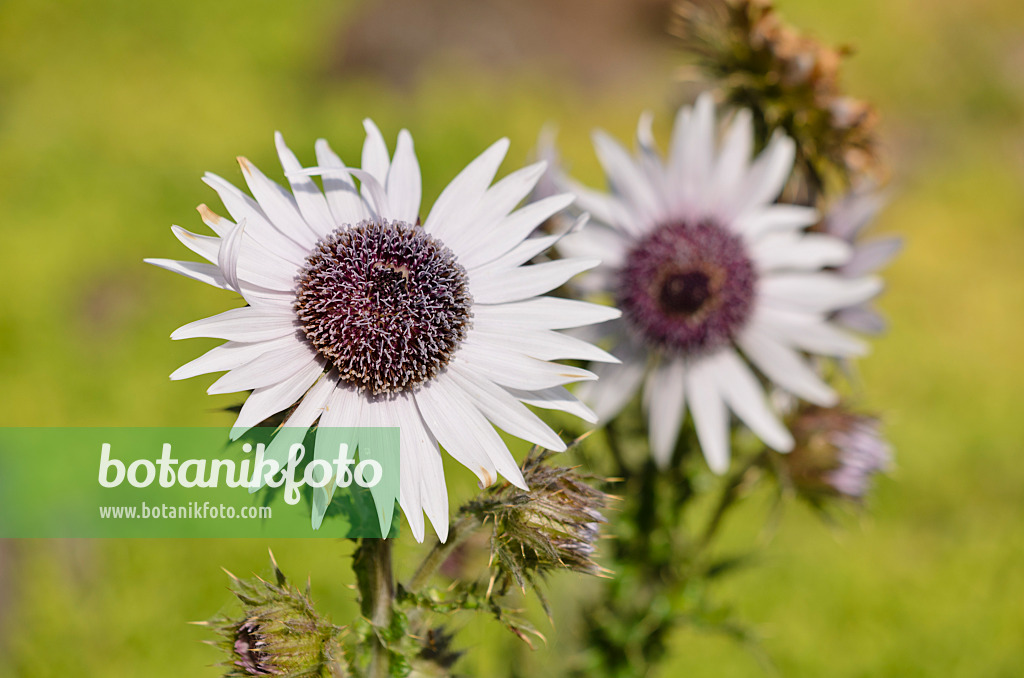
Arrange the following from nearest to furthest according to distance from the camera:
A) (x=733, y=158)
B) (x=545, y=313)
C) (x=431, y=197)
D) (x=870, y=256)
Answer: (x=545, y=313) → (x=733, y=158) → (x=870, y=256) → (x=431, y=197)

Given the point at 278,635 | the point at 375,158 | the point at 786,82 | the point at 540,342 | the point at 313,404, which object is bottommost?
the point at 278,635

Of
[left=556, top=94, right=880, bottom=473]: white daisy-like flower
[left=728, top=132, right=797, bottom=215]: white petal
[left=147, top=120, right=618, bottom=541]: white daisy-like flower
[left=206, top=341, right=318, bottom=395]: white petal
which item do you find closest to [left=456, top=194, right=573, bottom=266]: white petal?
[left=147, top=120, right=618, bottom=541]: white daisy-like flower

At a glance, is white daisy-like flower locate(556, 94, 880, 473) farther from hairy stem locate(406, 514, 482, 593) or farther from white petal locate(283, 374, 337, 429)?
white petal locate(283, 374, 337, 429)

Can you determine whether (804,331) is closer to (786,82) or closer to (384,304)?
(786,82)

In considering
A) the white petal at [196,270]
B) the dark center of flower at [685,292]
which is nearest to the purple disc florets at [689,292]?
the dark center of flower at [685,292]

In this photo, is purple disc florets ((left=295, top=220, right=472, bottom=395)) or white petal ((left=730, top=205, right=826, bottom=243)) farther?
white petal ((left=730, top=205, right=826, bottom=243))

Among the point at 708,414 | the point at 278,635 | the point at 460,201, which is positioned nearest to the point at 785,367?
the point at 708,414

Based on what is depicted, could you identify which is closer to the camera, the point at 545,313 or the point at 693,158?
the point at 545,313

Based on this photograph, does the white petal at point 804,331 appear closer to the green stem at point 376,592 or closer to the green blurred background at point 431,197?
the green blurred background at point 431,197
